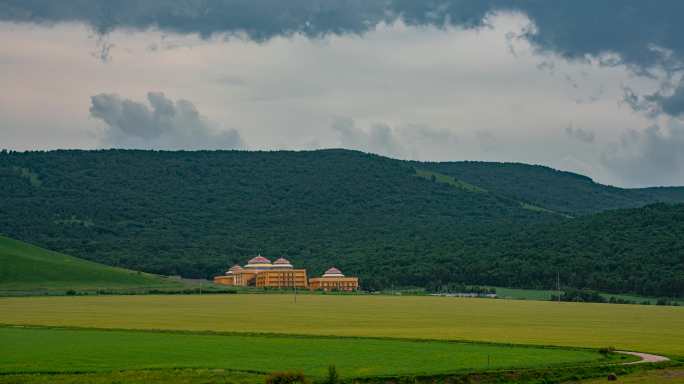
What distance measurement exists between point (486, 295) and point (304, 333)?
99905 mm

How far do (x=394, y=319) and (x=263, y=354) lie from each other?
1579 inches

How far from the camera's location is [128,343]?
73.6 m

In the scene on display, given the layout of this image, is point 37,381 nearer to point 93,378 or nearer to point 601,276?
point 93,378

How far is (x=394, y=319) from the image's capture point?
345ft

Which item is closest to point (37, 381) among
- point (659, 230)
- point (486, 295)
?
point (486, 295)

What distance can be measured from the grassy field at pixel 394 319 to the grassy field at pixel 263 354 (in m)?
6.78

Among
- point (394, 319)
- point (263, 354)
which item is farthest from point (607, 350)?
point (394, 319)

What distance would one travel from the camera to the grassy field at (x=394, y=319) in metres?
82.1

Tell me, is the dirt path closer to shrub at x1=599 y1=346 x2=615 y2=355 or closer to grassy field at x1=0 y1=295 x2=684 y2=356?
shrub at x1=599 y1=346 x2=615 y2=355

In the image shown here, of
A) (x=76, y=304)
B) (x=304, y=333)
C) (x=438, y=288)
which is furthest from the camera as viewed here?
(x=438, y=288)

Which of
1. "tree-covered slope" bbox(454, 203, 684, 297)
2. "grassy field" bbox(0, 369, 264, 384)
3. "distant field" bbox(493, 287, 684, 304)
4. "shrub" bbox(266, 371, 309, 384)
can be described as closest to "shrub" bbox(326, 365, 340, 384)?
"shrub" bbox(266, 371, 309, 384)

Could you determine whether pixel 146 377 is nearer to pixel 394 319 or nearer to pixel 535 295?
pixel 394 319

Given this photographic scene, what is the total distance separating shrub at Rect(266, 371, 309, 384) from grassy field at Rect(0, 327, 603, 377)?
3.15 meters

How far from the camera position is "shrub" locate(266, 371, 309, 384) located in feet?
173
